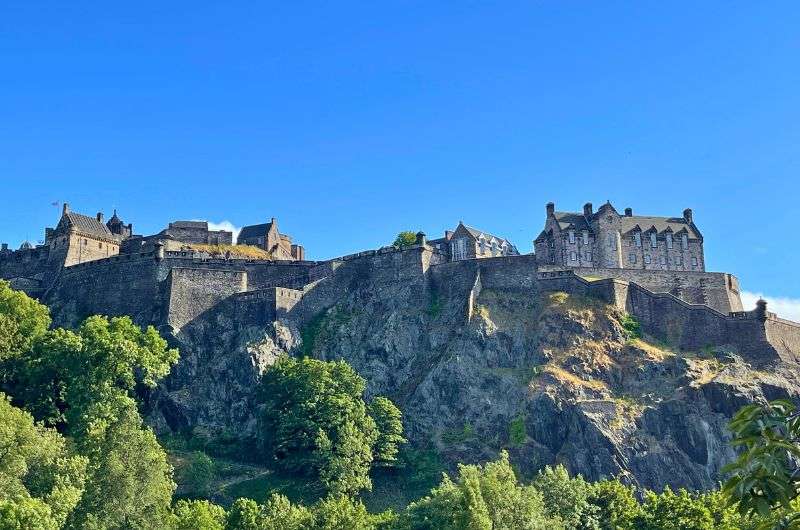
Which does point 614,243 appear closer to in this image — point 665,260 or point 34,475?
point 665,260

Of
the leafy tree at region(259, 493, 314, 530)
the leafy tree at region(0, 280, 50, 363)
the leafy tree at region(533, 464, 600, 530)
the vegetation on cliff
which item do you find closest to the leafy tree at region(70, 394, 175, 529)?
the vegetation on cliff

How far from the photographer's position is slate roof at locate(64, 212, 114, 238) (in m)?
99.1

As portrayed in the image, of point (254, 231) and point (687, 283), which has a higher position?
point (254, 231)

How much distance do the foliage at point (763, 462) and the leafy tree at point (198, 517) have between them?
4804 cm

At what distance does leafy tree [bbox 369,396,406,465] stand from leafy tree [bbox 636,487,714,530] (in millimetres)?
20204

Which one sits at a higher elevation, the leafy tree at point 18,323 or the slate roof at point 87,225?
the slate roof at point 87,225

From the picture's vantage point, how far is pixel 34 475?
53.7 m

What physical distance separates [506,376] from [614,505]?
1875 centimetres

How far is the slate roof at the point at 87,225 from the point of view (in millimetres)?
99062

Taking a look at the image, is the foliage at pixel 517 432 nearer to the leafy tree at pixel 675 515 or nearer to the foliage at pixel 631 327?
the foliage at pixel 631 327

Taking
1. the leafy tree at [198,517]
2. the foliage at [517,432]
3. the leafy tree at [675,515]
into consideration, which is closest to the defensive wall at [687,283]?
the foliage at [517,432]

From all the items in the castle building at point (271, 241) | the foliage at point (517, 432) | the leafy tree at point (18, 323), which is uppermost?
the castle building at point (271, 241)

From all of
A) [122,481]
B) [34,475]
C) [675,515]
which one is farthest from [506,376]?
[34,475]

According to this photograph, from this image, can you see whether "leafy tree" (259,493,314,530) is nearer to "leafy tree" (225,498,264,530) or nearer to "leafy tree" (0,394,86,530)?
"leafy tree" (225,498,264,530)
